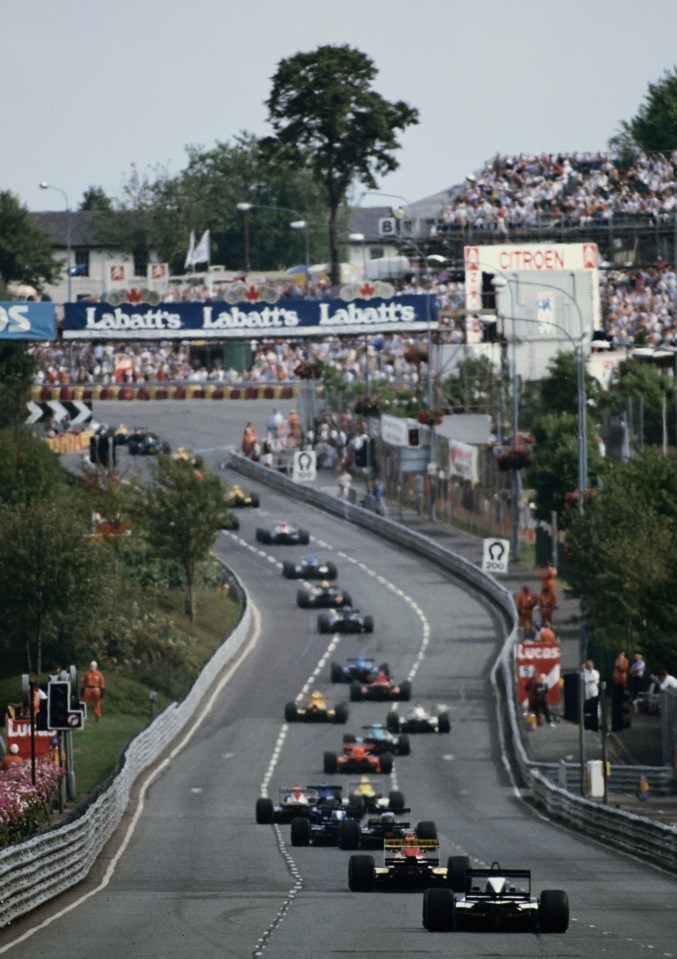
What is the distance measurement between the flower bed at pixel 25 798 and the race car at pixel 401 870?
15.4 feet

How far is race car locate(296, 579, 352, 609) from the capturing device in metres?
63.7

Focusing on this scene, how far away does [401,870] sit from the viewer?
27.1 metres

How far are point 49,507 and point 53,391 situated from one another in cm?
2681

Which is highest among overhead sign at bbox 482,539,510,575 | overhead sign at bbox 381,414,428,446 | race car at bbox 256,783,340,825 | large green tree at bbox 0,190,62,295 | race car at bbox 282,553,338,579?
large green tree at bbox 0,190,62,295

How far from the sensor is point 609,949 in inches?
827

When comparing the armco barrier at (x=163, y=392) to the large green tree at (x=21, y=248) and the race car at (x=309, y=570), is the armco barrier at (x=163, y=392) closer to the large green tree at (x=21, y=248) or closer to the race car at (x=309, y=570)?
the race car at (x=309, y=570)

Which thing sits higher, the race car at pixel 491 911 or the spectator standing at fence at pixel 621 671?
the race car at pixel 491 911

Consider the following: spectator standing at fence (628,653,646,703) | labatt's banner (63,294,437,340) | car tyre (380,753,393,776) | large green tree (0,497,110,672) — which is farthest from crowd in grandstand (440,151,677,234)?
car tyre (380,753,393,776)

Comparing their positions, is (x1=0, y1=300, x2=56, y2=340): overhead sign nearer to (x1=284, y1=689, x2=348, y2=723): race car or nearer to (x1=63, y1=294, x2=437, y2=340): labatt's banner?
(x1=63, y1=294, x2=437, y2=340): labatt's banner

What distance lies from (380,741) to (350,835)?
1265 centimetres

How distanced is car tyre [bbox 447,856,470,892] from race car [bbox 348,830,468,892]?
0.51 meters

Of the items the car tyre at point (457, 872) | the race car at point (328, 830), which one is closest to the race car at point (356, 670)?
the race car at point (328, 830)

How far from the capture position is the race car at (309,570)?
67000 mm

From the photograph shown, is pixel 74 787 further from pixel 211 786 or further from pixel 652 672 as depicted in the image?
pixel 652 672
